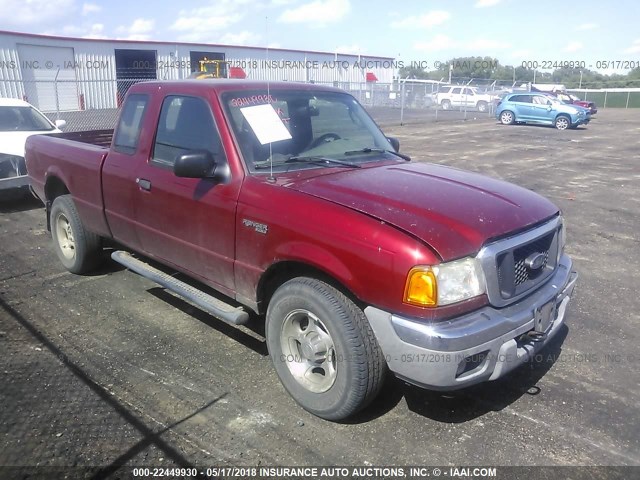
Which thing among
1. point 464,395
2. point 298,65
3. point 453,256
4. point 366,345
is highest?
point 298,65

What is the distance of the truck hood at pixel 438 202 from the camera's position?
2818 mm

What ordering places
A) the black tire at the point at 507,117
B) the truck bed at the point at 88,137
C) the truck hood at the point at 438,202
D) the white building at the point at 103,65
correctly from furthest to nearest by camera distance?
the black tire at the point at 507,117
the white building at the point at 103,65
the truck bed at the point at 88,137
the truck hood at the point at 438,202

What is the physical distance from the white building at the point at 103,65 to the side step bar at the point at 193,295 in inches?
694

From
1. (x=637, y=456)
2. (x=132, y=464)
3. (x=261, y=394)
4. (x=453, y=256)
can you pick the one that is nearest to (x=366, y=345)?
(x=453, y=256)

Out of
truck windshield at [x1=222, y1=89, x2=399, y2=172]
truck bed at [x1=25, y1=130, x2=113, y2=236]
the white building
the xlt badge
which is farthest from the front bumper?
the white building

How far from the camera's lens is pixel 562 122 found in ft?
82.2

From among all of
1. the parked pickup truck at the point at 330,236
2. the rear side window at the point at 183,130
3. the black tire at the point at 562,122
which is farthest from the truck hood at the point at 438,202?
the black tire at the point at 562,122

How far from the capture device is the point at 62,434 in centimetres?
304

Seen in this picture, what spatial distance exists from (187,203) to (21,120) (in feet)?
24.3

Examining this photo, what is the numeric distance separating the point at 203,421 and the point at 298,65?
35884 millimetres

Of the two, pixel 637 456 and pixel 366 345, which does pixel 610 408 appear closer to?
pixel 637 456

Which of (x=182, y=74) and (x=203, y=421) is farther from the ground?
(x=182, y=74)

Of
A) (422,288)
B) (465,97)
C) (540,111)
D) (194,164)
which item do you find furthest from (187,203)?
(465,97)

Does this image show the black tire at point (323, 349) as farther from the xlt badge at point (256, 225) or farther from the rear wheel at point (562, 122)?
the rear wheel at point (562, 122)
